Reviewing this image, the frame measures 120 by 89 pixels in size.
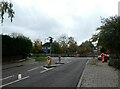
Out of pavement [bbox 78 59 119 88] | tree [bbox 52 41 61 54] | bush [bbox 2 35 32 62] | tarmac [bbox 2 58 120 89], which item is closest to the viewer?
tarmac [bbox 2 58 120 89]

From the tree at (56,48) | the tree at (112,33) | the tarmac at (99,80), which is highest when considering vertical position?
the tree at (56,48)

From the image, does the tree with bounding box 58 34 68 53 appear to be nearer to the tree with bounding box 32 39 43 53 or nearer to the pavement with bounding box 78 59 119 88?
the tree with bounding box 32 39 43 53

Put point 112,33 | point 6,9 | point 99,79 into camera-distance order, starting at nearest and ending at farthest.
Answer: point 99,79 → point 112,33 → point 6,9

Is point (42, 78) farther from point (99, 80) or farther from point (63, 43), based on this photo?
point (63, 43)

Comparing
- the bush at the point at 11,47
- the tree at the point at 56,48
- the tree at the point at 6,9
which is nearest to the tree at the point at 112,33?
the tree at the point at 6,9

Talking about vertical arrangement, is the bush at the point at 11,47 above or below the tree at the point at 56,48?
below

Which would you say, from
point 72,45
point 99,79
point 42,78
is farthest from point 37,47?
point 99,79

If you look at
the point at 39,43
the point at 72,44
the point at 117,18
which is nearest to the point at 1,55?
the point at 117,18

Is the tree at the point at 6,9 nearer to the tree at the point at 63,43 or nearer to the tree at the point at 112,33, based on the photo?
the tree at the point at 112,33

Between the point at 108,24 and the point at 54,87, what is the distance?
14.0m

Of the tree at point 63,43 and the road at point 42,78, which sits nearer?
the road at point 42,78

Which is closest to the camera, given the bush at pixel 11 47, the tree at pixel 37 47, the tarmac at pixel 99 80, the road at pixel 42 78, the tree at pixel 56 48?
the tarmac at pixel 99 80

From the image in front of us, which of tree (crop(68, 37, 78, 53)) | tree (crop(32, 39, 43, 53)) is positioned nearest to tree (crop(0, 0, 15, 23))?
tree (crop(32, 39, 43, 53))

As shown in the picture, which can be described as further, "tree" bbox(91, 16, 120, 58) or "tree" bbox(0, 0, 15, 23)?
"tree" bbox(0, 0, 15, 23)
